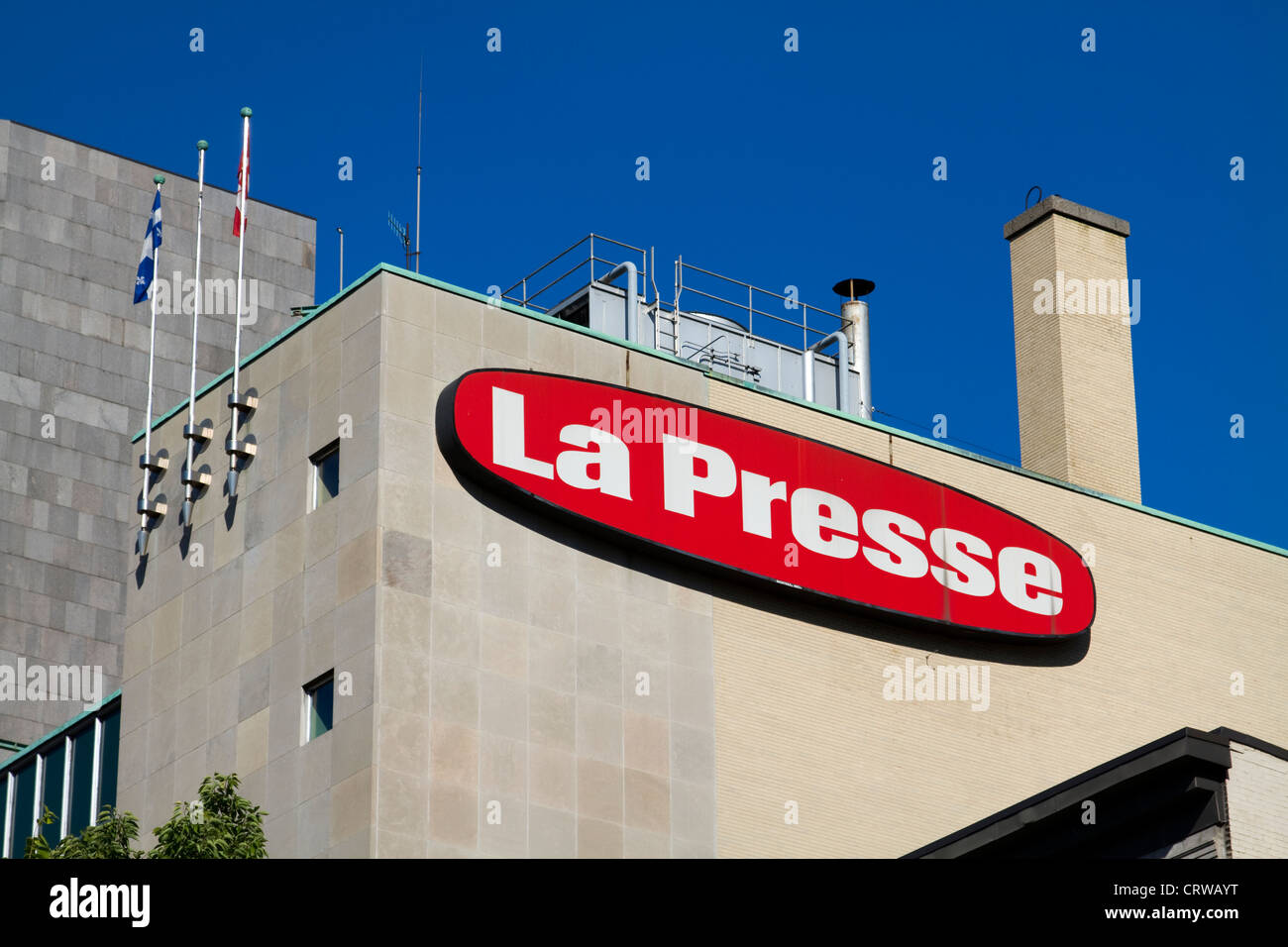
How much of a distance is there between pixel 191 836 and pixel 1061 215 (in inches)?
1073

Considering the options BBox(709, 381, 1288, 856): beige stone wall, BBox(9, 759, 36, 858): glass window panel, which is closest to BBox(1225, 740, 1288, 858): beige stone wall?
BBox(709, 381, 1288, 856): beige stone wall

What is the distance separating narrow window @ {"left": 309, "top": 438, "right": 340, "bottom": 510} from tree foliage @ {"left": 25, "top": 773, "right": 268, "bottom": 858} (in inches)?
262

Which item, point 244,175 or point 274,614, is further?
point 244,175

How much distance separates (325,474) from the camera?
36125 millimetres

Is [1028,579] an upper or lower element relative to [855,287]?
lower

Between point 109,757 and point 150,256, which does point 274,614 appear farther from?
point 150,256

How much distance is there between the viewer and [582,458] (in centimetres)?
3662

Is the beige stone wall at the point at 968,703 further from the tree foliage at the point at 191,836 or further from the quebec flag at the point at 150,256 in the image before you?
the quebec flag at the point at 150,256

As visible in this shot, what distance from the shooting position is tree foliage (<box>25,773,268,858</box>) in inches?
1115

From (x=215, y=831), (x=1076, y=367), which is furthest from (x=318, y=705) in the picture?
(x=1076, y=367)

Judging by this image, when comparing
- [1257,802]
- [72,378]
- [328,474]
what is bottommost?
[1257,802]
